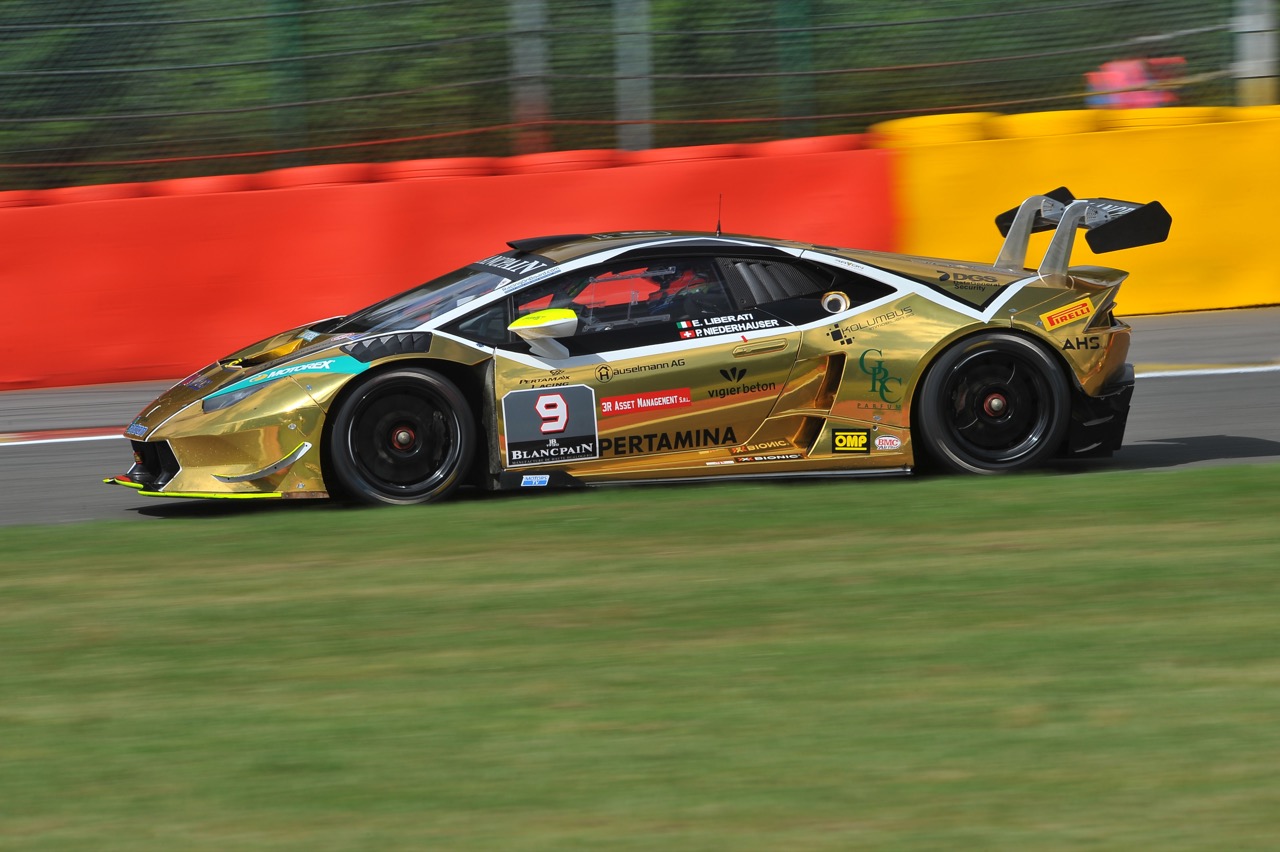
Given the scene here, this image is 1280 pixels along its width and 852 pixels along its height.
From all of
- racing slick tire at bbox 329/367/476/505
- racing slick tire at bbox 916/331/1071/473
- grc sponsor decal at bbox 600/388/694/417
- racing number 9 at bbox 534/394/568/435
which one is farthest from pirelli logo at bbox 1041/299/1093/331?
racing slick tire at bbox 329/367/476/505

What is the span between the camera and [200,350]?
37.4 ft

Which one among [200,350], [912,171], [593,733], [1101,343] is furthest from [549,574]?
[912,171]

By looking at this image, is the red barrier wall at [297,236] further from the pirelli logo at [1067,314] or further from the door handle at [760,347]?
the door handle at [760,347]

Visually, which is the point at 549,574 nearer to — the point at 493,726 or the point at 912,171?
Answer: the point at 493,726

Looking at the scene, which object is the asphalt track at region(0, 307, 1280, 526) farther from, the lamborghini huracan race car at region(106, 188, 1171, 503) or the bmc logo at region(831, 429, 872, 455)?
the bmc logo at region(831, 429, 872, 455)

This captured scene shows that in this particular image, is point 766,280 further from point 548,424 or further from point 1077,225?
point 1077,225

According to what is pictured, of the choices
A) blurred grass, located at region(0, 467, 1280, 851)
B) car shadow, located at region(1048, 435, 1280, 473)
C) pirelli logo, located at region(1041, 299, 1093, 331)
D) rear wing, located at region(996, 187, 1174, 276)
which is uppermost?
rear wing, located at region(996, 187, 1174, 276)

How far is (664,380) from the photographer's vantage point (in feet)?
23.7

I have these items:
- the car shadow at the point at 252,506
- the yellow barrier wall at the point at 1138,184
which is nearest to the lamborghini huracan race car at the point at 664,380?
the car shadow at the point at 252,506

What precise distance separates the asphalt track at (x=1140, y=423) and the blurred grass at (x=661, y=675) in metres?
0.95

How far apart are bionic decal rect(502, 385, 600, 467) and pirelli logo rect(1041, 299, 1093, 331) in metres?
2.23

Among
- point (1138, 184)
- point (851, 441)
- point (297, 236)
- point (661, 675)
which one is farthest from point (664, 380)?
point (1138, 184)

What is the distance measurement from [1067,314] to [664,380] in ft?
6.61

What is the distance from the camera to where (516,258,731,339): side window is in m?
7.33
